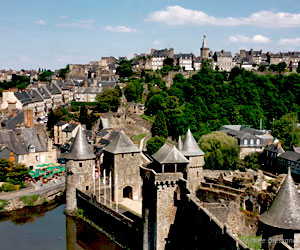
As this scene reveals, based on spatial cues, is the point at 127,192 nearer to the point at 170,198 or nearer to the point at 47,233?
the point at 47,233

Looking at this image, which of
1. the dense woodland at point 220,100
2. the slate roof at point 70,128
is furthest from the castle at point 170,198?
the dense woodland at point 220,100

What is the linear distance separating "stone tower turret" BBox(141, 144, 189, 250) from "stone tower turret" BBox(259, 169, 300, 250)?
24.9 ft

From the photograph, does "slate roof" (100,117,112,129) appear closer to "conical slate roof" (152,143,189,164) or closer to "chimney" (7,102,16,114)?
"chimney" (7,102,16,114)

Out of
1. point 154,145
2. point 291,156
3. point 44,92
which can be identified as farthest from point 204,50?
point 154,145

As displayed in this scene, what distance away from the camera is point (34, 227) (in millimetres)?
29750

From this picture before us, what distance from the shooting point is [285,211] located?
473 inches

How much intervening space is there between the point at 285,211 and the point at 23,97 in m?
58.9

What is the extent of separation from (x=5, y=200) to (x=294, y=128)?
41.7m

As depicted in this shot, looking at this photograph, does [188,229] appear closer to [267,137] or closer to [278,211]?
[278,211]

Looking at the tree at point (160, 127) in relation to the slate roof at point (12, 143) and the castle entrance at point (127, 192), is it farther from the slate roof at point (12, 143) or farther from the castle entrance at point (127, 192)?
the castle entrance at point (127, 192)

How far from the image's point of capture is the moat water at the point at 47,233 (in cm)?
2605

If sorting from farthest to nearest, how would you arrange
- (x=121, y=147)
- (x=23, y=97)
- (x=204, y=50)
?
(x=204, y=50) < (x=23, y=97) < (x=121, y=147)

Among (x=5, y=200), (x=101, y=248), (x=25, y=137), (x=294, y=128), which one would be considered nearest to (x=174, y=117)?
(x=294, y=128)

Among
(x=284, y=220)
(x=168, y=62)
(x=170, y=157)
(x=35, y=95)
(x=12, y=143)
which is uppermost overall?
(x=168, y=62)
